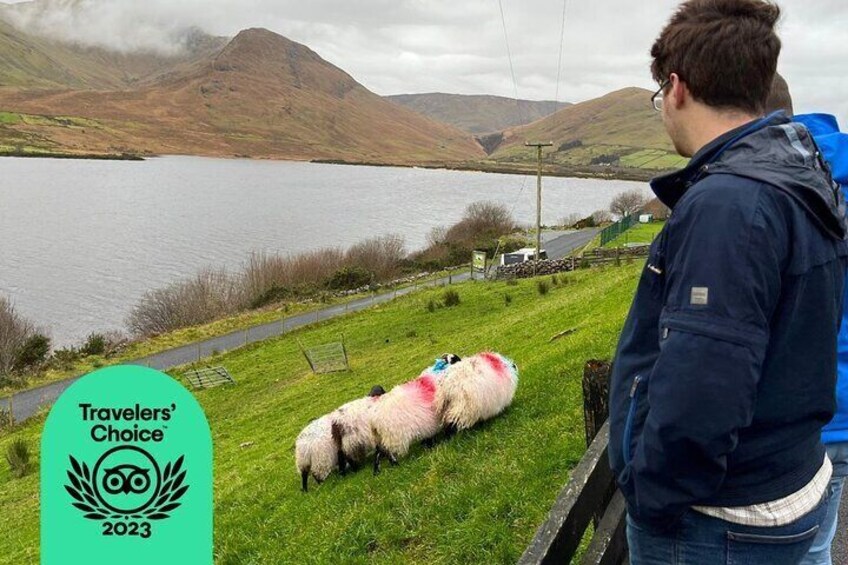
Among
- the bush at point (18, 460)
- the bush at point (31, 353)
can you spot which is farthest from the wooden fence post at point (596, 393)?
the bush at point (31, 353)

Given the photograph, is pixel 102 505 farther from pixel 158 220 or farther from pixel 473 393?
pixel 158 220

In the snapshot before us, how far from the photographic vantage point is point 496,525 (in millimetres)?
5660

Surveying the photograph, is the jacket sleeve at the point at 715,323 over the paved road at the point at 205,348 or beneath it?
over

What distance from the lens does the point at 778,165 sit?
2031 millimetres

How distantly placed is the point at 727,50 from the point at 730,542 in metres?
1.69

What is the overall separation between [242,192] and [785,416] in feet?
462

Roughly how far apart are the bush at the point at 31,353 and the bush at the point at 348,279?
2313 centimetres

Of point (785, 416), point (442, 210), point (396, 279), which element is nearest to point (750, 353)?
point (785, 416)

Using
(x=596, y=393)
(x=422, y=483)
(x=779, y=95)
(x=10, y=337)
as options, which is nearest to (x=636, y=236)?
(x=10, y=337)

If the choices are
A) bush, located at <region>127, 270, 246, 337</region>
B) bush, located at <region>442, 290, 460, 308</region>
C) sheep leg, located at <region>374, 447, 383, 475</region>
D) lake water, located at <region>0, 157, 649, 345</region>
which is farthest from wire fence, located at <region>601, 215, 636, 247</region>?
sheep leg, located at <region>374, 447, 383, 475</region>

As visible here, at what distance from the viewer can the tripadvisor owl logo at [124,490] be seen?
8.82 feet

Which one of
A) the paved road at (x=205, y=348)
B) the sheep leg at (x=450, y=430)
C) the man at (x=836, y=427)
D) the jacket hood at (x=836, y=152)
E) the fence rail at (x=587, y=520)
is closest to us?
the man at (x=836, y=427)

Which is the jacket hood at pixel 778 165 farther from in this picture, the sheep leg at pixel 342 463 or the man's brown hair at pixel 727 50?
the sheep leg at pixel 342 463

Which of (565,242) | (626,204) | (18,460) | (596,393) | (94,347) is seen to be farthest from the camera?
(626,204)
